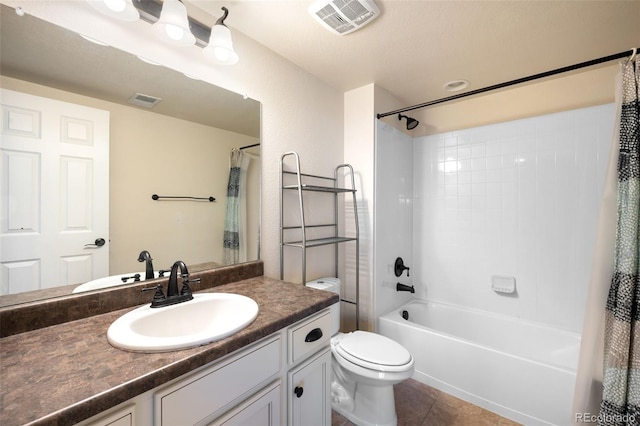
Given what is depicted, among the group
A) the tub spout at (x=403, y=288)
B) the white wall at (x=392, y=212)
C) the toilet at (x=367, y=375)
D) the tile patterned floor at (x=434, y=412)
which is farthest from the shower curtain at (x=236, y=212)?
the tub spout at (x=403, y=288)

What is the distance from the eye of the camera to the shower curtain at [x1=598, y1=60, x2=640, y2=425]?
41.6 inches

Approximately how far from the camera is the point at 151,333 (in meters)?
0.94

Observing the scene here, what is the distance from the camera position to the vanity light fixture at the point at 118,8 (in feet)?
3.10

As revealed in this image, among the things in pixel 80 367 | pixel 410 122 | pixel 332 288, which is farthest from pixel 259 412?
pixel 410 122

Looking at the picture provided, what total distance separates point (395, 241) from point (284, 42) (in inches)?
69.1

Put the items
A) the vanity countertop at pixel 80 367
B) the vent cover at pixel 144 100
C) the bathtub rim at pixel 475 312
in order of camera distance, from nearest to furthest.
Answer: the vanity countertop at pixel 80 367
the vent cover at pixel 144 100
the bathtub rim at pixel 475 312

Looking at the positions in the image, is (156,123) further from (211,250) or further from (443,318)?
(443,318)

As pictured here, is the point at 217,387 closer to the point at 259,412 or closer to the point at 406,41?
the point at 259,412

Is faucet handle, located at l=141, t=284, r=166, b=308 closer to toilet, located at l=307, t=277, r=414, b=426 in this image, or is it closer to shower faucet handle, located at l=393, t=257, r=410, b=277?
toilet, located at l=307, t=277, r=414, b=426

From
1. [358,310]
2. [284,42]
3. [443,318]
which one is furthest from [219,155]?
[443,318]

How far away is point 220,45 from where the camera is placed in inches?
48.0

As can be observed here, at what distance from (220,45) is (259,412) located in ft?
5.02

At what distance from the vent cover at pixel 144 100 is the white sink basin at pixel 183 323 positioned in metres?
0.86

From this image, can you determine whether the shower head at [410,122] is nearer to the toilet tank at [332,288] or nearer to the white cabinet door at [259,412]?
the toilet tank at [332,288]
